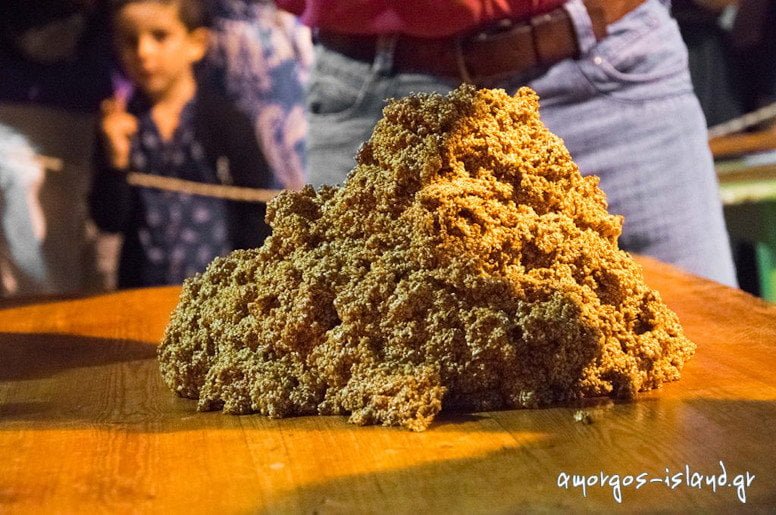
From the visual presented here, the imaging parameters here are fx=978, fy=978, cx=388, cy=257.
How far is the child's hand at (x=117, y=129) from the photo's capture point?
356 cm

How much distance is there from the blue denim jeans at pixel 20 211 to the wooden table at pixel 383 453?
231cm

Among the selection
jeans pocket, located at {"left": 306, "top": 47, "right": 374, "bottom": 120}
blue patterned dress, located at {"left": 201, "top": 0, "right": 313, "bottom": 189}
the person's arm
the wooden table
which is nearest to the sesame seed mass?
the wooden table

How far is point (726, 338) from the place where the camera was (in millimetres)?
1319

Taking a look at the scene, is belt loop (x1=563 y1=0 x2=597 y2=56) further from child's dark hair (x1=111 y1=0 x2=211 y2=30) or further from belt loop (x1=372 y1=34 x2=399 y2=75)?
child's dark hair (x1=111 y1=0 x2=211 y2=30)

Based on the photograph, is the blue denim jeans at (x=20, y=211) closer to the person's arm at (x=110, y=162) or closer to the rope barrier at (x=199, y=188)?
the person's arm at (x=110, y=162)

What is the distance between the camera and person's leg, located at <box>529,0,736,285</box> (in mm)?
1764

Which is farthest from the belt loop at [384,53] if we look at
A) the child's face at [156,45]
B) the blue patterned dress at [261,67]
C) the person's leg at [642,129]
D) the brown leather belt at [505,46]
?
the child's face at [156,45]

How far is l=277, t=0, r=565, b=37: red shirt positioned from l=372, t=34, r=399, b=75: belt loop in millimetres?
22

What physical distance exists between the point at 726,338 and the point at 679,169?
57 centimetres

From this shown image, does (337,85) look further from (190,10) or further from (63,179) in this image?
(63,179)

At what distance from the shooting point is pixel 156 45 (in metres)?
3.52

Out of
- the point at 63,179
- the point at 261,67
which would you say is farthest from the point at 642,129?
the point at 63,179

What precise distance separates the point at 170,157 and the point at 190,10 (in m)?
0.53

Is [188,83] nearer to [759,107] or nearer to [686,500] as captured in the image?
[759,107]
